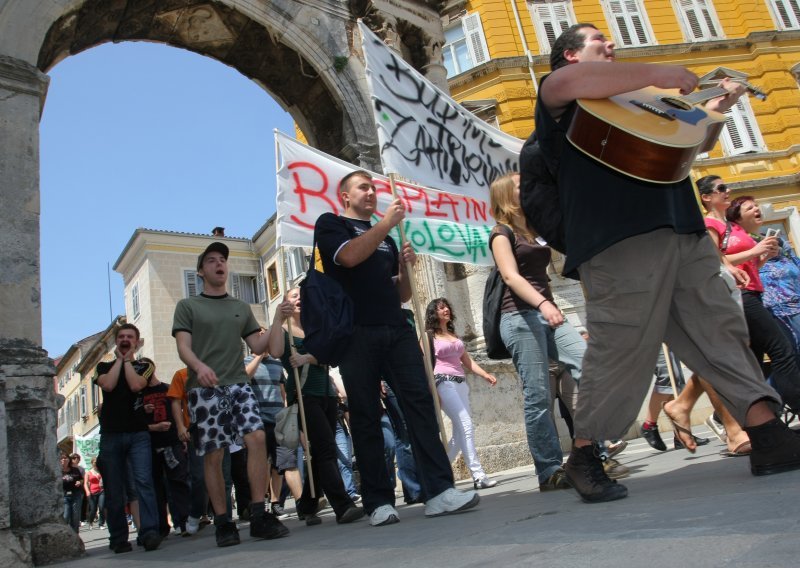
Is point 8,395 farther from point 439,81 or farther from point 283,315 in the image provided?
point 439,81

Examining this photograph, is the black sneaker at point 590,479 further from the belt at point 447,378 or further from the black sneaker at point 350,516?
the belt at point 447,378

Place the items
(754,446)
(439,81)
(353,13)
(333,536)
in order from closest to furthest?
1. (754,446)
2. (333,536)
3. (353,13)
4. (439,81)

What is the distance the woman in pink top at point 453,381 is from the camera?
5875mm

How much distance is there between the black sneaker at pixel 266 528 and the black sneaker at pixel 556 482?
154 cm

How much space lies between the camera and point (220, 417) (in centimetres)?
439

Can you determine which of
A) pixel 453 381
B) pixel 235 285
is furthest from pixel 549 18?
pixel 235 285

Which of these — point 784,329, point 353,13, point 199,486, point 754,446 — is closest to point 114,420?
point 199,486

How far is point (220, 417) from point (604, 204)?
267 centimetres

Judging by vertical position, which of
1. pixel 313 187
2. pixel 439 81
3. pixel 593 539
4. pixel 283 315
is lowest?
pixel 593 539

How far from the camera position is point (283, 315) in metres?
4.92

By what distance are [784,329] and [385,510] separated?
3.39 metres

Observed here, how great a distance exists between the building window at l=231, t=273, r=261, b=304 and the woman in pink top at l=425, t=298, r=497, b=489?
1226 inches

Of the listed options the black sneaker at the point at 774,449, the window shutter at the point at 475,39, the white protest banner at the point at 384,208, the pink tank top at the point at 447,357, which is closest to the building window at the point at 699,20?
the window shutter at the point at 475,39

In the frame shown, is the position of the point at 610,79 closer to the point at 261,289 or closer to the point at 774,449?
the point at 774,449
